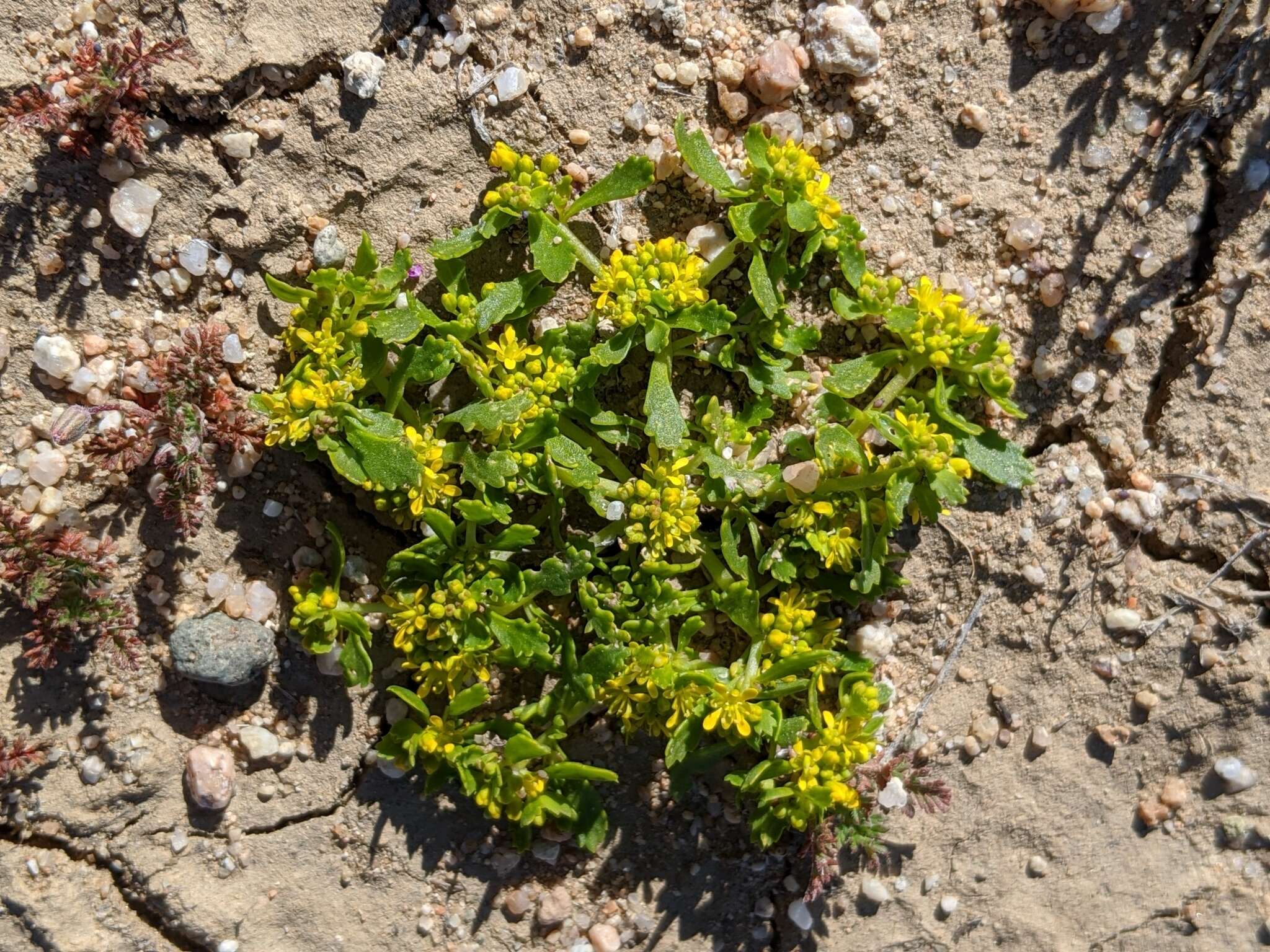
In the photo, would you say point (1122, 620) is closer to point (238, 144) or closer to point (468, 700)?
point (468, 700)

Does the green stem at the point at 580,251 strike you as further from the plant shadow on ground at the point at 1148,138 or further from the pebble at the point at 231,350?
the plant shadow on ground at the point at 1148,138

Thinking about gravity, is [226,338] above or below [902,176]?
below

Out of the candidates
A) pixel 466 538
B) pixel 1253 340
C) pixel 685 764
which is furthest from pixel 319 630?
pixel 1253 340

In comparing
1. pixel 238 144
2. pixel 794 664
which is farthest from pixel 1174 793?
pixel 238 144

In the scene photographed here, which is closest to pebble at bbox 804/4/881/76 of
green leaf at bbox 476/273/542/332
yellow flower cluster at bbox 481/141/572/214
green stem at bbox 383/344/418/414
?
yellow flower cluster at bbox 481/141/572/214

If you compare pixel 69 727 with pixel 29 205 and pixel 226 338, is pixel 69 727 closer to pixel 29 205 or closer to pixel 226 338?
pixel 226 338

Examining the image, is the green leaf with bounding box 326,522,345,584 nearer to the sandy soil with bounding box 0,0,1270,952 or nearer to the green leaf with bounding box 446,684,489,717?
the sandy soil with bounding box 0,0,1270,952
